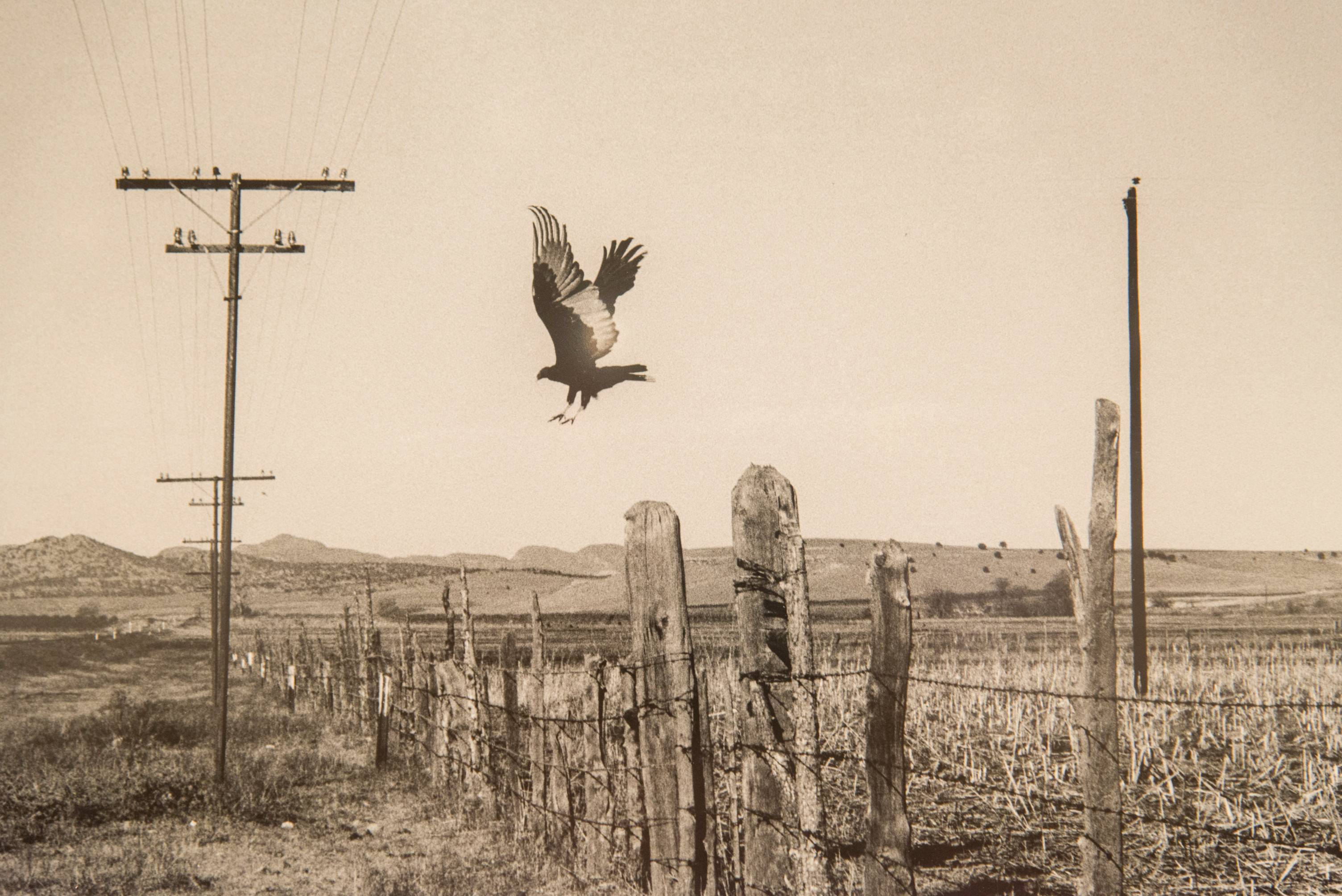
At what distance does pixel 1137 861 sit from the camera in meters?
6.77

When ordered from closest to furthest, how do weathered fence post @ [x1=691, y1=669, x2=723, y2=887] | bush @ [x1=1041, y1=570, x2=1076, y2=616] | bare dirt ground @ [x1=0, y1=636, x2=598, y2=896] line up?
weathered fence post @ [x1=691, y1=669, x2=723, y2=887]
bare dirt ground @ [x1=0, y1=636, x2=598, y2=896]
bush @ [x1=1041, y1=570, x2=1076, y2=616]

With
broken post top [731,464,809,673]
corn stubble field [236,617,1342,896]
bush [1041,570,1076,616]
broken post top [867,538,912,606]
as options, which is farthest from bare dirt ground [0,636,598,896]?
bush [1041,570,1076,616]

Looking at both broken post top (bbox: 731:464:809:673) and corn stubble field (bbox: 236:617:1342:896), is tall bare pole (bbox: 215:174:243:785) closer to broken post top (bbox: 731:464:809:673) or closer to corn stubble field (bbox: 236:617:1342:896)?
corn stubble field (bbox: 236:617:1342:896)

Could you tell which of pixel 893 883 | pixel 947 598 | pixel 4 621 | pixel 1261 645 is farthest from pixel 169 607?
pixel 893 883

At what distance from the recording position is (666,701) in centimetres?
491

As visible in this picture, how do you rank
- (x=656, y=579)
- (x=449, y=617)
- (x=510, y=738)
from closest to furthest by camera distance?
(x=656, y=579)
(x=510, y=738)
(x=449, y=617)

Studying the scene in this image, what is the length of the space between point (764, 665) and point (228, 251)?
11406 millimetres

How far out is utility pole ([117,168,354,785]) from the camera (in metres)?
12.7

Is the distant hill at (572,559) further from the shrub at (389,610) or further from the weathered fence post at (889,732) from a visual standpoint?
the weathered fence post at (889,732)

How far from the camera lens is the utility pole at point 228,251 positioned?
41.8ft

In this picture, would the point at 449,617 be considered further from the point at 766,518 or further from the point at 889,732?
the point at 889,732

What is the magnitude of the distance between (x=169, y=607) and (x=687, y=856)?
329ft

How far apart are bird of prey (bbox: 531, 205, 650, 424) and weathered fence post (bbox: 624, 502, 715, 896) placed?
799 mm

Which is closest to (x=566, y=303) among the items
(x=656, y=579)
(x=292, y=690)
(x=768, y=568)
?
(x=656, y=579)
